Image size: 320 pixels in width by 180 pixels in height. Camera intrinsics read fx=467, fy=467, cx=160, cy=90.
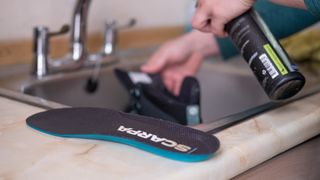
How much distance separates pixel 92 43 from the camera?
109 cm

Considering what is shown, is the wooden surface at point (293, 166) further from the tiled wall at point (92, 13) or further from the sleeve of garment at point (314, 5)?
the tiled wall at point (92, 13)

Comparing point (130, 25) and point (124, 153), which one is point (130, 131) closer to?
point (124, 153)

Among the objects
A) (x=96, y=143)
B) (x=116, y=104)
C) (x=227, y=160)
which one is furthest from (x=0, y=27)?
(x=227, y=160)

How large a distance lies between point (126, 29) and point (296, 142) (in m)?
0.64

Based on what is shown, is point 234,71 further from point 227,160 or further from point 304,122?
point 227,160

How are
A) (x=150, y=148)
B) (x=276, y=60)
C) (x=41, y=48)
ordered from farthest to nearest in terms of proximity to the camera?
1. (x=41, y=48)
2. (x=276, y=60)
3. (x=150, y=148)

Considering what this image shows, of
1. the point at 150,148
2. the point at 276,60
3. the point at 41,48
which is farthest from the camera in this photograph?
the point at 41,48

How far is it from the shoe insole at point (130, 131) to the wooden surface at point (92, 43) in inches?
14.5

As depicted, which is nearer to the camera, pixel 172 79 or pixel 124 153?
pixel 124 153

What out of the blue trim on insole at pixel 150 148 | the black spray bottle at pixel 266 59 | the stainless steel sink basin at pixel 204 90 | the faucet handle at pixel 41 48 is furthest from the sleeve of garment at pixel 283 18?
A: the blue trim on insole at pixel 150 148

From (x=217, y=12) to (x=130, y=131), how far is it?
0.87ft

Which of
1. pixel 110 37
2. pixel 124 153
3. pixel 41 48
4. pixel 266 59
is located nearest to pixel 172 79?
pixel 110 37

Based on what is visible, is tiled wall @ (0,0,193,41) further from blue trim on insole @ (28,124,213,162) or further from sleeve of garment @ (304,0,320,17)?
sleeve of garment @ (304,0,320,17)

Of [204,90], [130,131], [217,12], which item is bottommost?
[204,90]
